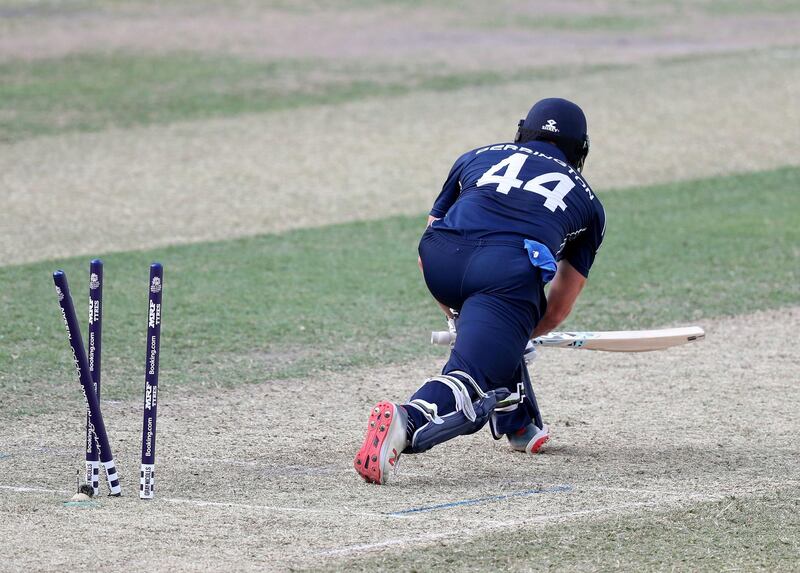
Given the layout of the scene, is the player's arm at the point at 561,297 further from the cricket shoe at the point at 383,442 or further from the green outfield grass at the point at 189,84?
the green outfield grass at the point at 189,84

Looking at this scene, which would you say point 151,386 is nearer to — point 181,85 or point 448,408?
point 448,408

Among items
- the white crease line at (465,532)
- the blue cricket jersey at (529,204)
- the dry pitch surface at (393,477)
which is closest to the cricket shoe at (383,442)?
the dry pitch surface at (393,477)

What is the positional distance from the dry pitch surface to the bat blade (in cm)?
45

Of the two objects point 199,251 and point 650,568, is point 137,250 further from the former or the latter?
point 650,568

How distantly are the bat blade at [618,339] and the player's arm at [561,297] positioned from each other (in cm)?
15

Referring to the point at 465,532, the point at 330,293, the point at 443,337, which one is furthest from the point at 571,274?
the point at 330,293

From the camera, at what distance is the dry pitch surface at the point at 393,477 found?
496 cm

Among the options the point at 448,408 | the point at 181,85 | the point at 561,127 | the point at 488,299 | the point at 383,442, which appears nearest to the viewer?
the point at 383,442

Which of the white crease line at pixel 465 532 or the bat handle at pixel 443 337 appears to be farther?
the bat handle at pixel 443 337

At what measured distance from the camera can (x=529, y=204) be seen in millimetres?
6098

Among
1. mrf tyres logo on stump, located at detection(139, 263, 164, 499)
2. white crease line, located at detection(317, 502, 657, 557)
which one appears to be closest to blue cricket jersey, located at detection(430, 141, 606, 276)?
white crease line, located at detection(317, 502, 657, 557)

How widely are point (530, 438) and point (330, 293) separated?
12.4 feet

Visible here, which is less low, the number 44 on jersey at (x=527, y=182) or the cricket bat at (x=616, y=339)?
the number 44 on jersey at (x=527, y=182)

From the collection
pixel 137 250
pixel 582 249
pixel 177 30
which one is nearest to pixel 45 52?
pixel 177 30
